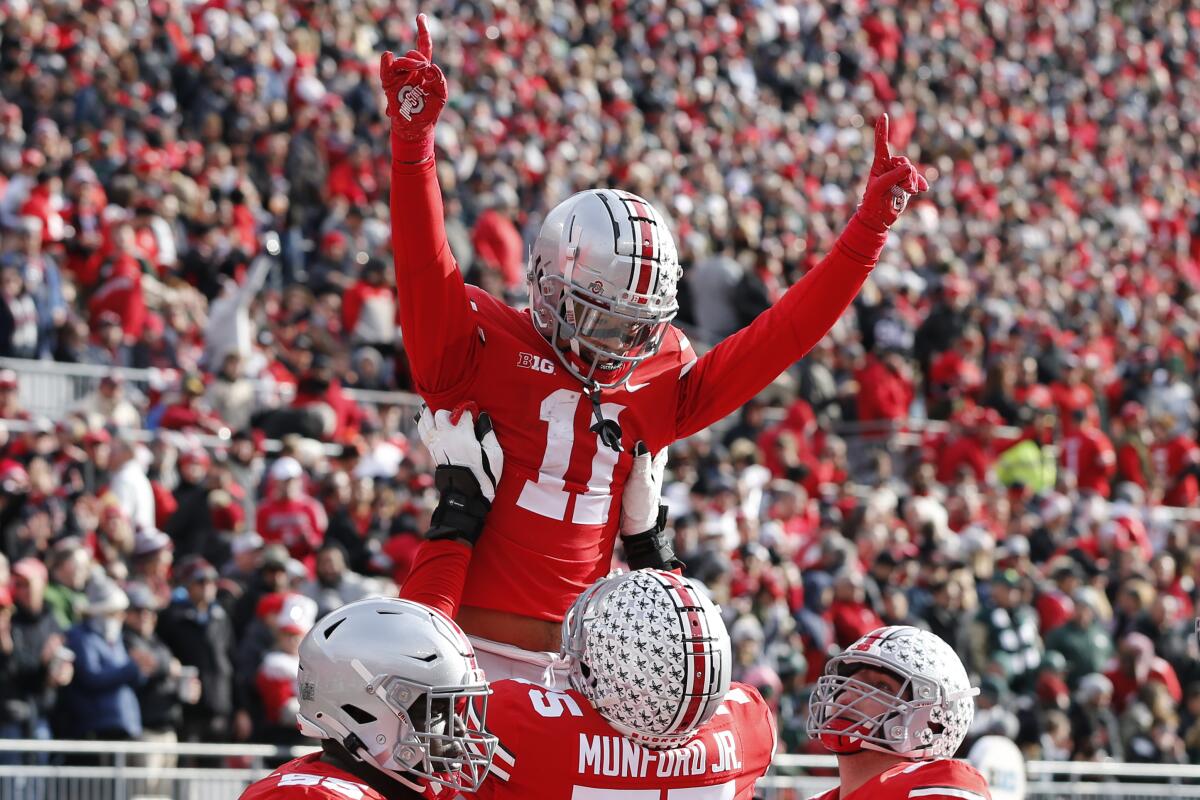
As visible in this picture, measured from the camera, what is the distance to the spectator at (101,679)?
9.44 m

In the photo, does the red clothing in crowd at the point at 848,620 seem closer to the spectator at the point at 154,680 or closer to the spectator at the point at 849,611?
the spectator at the point at 849,611

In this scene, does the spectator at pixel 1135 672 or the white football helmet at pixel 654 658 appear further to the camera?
the spectator at pixel 1135 672

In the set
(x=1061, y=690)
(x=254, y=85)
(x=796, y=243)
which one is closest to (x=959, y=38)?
(x=796, y=243)

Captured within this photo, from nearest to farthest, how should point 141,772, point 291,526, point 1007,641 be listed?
point 141,772 → point 291,526 → point 1007,641

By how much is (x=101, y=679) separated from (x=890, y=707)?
5.61 m

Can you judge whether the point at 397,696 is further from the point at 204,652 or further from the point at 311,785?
the point at 204,652

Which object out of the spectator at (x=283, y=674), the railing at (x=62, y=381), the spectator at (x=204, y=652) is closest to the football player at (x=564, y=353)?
the spectator at (x=283, y=674)

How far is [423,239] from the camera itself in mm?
5164

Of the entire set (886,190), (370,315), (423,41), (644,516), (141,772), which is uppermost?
(370,315)

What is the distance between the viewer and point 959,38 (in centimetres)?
2775

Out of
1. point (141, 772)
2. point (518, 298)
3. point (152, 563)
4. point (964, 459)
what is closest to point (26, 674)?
point (141, 772)

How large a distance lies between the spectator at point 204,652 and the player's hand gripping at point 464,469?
4.84 metres

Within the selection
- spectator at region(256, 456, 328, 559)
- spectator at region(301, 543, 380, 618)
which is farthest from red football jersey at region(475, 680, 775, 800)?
spectator at region(256, 456, 328, 559)

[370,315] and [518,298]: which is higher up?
[518,298]
